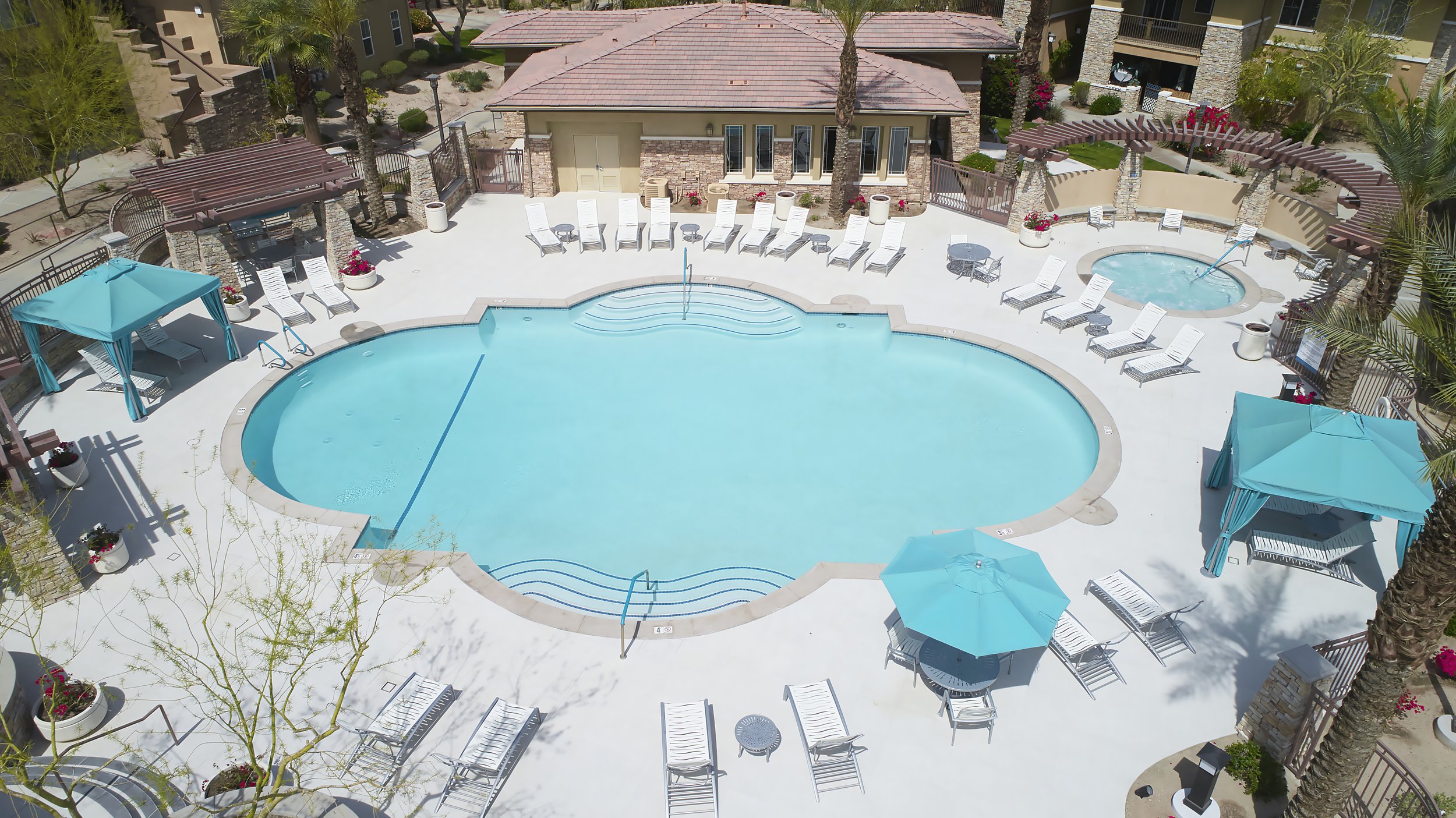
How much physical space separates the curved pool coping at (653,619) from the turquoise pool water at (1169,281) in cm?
525

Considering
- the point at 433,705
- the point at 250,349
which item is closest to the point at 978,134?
the point at 250,349

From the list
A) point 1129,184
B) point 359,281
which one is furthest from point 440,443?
point 1129,184

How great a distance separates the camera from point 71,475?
16797 mm

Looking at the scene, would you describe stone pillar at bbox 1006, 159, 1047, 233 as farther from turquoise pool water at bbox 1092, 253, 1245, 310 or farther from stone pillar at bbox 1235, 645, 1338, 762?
stone pillar at bbox 1235, 645, 1338, 762

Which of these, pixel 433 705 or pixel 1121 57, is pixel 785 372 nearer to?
pixel 433 705

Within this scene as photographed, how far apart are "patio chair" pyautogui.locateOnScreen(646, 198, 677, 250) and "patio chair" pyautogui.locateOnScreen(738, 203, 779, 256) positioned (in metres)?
2.07

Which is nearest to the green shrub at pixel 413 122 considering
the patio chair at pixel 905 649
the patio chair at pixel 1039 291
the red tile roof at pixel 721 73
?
the red tile roof at pixel 721 73

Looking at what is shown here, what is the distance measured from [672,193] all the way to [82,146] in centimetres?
1753

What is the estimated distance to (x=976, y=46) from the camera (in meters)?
32.3

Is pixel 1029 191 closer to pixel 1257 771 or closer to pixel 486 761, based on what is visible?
pixel 1257 771

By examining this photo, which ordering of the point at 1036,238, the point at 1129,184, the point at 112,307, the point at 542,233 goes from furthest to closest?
the point at 1129,184
the point at 542,233
the point at 1036,238
the point at 112,307

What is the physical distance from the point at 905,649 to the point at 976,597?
67.0 inches

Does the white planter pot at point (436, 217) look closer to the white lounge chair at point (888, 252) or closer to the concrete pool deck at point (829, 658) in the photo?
the concrete pool deck at point (829, 658)

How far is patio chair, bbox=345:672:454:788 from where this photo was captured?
12172 millimetres
